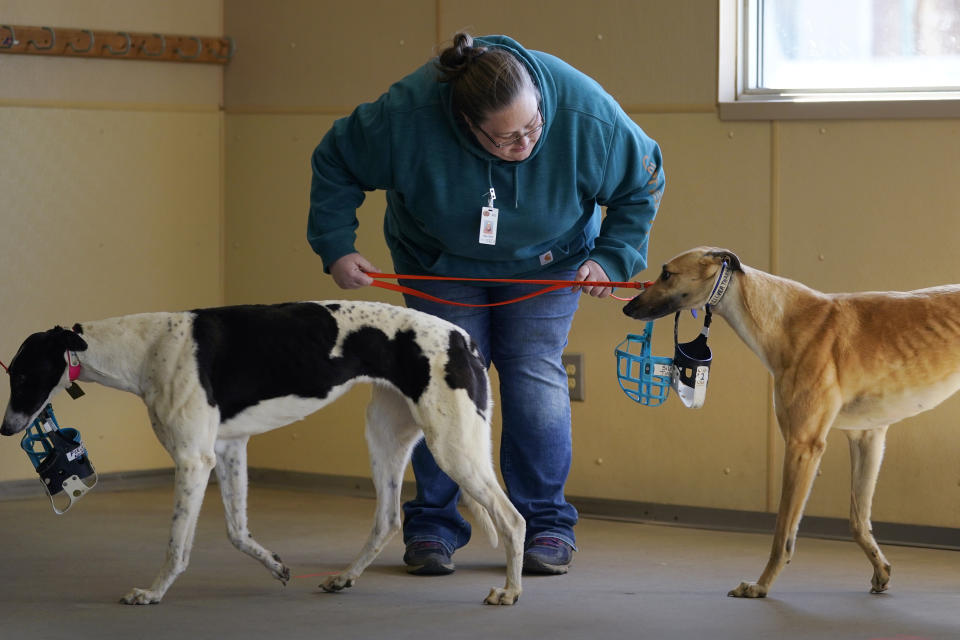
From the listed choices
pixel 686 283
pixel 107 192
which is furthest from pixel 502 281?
pixel 107 192

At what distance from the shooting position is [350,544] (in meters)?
4.07

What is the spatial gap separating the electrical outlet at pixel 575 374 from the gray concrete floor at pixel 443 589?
1.49 ft

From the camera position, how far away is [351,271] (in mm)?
3371

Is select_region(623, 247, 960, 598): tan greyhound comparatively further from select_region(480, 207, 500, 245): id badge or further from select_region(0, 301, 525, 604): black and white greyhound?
select_region(0, 301, 525, 604): black and white greyhound

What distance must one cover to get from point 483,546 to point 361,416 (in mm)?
1103

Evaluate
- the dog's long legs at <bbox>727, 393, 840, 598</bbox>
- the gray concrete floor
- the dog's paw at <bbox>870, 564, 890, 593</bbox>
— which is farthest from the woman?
the dog's paw at <bbox>870, 564, 890, 593</bbox>

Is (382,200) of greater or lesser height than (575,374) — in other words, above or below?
above

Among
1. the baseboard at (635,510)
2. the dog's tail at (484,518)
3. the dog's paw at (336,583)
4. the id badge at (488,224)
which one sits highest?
the id badge at (488,224)

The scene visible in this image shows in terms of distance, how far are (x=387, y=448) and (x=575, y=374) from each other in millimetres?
1406

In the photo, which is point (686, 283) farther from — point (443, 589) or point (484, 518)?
point (443, 589)

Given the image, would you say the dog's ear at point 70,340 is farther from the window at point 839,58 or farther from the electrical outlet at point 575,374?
the window at point 839,58

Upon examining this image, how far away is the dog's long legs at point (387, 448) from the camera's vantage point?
10.8 ft

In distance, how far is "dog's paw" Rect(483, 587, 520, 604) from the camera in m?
3.18

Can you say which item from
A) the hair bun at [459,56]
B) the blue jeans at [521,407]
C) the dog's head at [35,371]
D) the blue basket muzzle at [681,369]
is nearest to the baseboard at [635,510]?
the blue jeans at [521,407]
